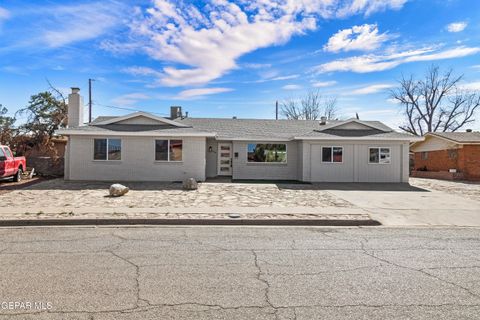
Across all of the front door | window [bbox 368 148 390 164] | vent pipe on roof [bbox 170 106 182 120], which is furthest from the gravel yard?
vent pipe on roof [bbox 170 106 182 120]

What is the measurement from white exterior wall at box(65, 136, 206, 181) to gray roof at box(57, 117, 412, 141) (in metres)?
0.63

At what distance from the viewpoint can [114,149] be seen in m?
19.2

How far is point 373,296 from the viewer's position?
422 centimetres

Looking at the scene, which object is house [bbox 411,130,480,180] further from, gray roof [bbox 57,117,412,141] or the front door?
the front door

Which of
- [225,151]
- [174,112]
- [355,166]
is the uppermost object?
[174,112]

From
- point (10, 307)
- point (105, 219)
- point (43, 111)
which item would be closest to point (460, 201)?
point (105, 219)

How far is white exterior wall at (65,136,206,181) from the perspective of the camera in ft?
62.5

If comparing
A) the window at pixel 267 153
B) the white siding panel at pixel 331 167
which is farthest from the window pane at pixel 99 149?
the white siding panel at pixel 331 167

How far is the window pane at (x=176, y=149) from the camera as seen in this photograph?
63.7 feet

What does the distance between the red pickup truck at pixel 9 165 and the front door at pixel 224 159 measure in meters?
11.1

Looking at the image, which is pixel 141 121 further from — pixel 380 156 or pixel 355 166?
pixel 380 156

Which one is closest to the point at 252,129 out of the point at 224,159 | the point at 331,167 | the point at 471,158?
the point at 224,159

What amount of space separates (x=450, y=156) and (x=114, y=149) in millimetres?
23725

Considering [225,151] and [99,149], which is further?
[225,151]
